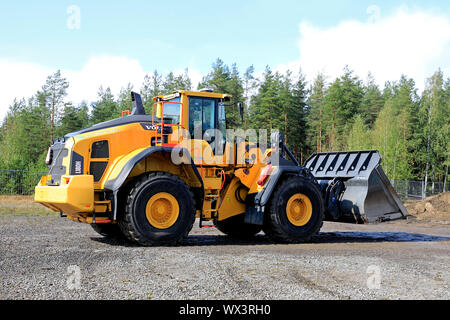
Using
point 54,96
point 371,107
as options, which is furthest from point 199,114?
point 371,107

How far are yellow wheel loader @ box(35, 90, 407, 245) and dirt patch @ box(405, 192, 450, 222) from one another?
34.0 ft

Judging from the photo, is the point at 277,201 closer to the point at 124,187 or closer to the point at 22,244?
the point at 124,187

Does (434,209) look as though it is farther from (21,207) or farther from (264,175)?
(21,207)

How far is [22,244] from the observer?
9195 millimetres

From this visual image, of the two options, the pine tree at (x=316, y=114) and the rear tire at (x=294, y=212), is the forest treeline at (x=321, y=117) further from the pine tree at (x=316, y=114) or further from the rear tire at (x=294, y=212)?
the rear tire at (x=294, y=212)

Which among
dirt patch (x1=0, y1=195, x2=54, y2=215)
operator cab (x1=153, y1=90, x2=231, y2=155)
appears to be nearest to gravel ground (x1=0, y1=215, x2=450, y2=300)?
operator cab (x1=153, y1=90, x2=231, y2=155)

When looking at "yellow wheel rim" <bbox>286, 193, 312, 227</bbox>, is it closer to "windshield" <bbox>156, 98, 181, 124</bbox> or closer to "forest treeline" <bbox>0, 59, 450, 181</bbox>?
"windshield" <bbox>156, 98, 181, 124</bbox>

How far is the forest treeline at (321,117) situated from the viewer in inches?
1869

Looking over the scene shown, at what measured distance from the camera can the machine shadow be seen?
10070mm

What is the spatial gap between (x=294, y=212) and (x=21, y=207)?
12551 millimetres

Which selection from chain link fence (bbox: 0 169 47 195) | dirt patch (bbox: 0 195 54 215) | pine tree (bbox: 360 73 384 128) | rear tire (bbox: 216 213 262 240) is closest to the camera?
rear tire (bbox: 216 213 262 240)
